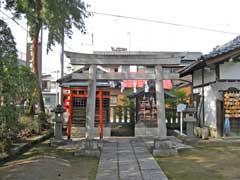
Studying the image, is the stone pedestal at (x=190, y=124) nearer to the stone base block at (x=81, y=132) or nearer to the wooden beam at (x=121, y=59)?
the wooden beam at (x=121, y=59)

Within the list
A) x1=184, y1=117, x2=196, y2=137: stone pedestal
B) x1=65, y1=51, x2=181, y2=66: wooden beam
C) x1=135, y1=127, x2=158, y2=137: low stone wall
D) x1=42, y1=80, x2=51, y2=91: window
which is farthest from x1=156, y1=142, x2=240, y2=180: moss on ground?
x1=42, y1=80, x2=51, y2=91: window

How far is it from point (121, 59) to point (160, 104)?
2.03 m

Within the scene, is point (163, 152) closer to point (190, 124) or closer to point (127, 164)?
point (127, 164)

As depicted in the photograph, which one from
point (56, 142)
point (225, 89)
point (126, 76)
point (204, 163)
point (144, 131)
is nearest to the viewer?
point (204, 163)

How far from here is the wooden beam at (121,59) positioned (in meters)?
10.9

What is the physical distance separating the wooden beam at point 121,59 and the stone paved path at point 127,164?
3.08 meters

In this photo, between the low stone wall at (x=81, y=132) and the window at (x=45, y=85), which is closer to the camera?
the low stone wall at (x=81, y=132)

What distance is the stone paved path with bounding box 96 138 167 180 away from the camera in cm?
737

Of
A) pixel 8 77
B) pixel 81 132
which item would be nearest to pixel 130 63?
pixel 8 77

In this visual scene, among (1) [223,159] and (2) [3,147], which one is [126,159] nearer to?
(1) [223,159]

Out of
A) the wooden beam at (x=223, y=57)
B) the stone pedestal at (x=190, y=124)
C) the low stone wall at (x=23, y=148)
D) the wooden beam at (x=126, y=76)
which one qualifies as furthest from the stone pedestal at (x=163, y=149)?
the wooden beam at (x=223, y=57)

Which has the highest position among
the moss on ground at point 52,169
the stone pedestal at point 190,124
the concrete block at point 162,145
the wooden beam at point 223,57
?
the wooden beam at point 223,57

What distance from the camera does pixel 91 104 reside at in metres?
10.9

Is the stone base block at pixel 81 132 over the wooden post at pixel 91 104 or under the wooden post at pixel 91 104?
under
